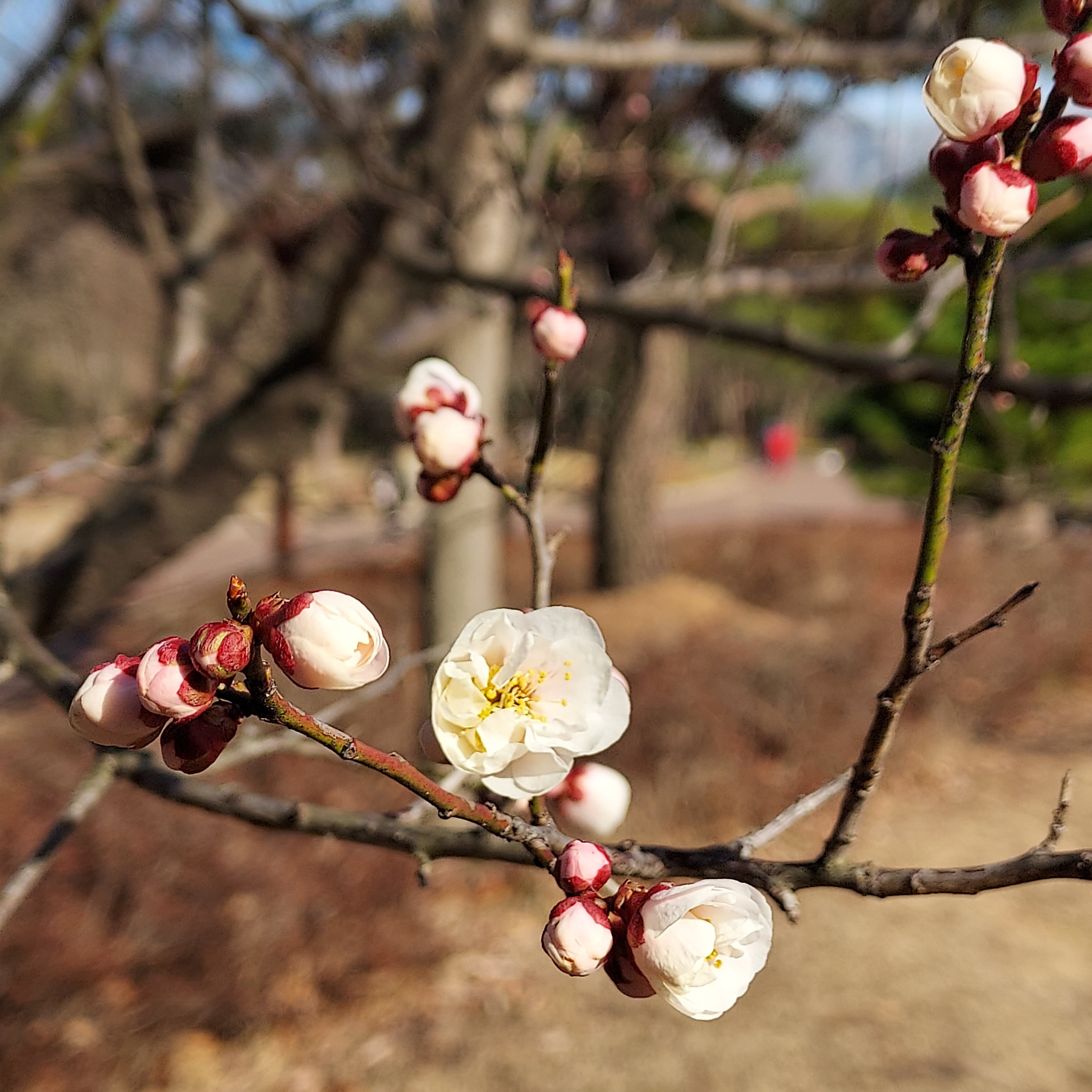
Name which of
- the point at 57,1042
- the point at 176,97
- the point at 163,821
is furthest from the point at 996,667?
the point at 176,97

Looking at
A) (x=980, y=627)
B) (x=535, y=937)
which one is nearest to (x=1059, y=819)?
(x=980, y=627)

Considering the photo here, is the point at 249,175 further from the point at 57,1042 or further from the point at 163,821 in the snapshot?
the point at 57,1042

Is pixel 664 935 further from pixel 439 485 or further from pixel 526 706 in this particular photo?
pixel 439 485

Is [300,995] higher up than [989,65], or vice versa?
[989,65]

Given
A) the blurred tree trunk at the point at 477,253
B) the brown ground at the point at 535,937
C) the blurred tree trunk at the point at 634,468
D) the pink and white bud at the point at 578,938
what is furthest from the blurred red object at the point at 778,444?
the pink and white bud at the point at 578,938

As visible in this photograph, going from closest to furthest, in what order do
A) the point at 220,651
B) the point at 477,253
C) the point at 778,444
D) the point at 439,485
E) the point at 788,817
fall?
the point at 220,651
the point at 788,817
the point at 439,485
the point at 477,253
the point at 778,444
